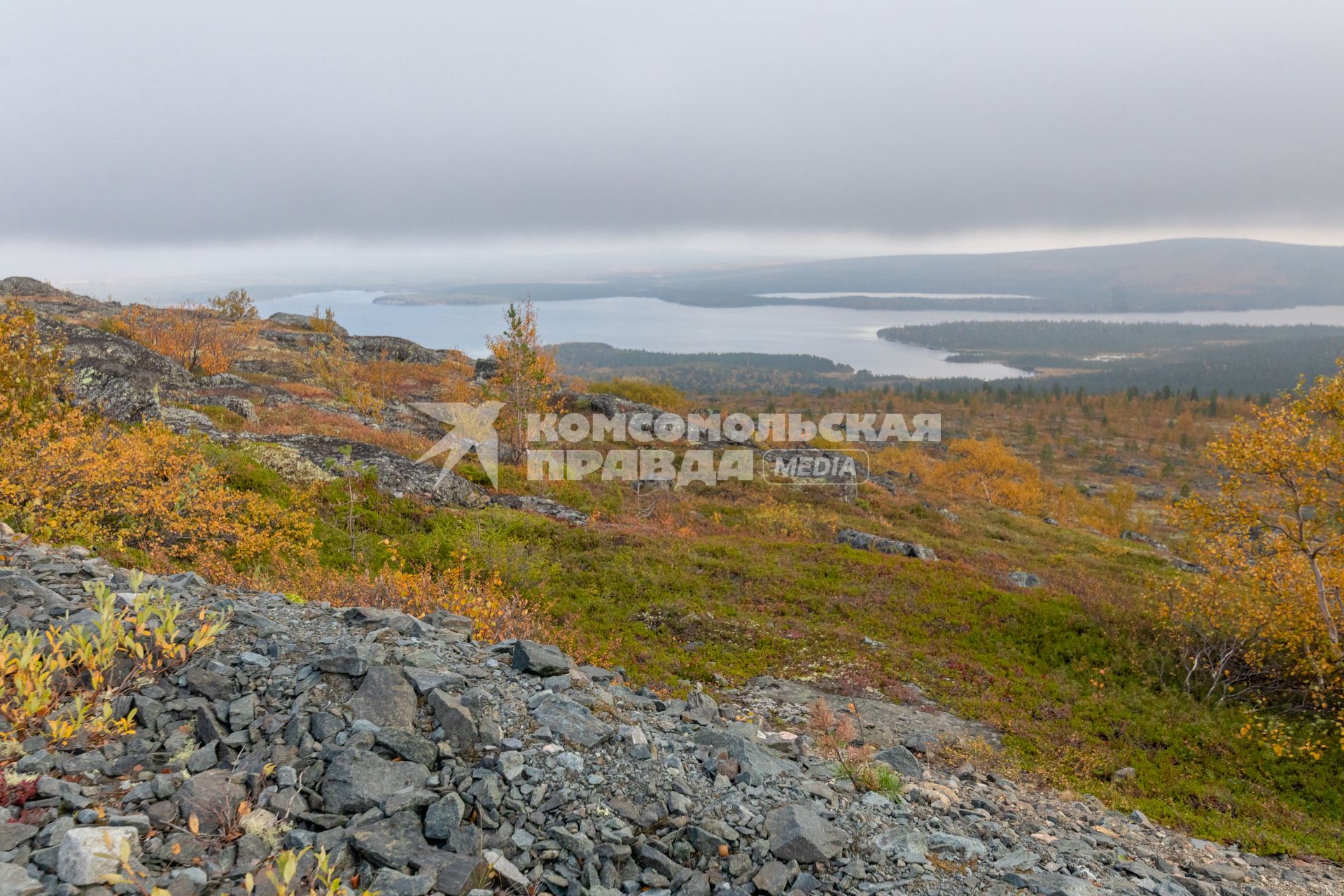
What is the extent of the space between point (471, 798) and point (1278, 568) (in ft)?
53.1

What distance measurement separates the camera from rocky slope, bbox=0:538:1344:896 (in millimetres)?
4191

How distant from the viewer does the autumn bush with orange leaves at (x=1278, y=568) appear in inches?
477

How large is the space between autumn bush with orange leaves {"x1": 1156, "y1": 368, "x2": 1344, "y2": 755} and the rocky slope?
6071 millimetres

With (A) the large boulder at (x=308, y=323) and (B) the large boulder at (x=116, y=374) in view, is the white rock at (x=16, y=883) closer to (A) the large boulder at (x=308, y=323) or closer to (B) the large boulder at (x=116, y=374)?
(B) the large boulder at (x=116, y=374)

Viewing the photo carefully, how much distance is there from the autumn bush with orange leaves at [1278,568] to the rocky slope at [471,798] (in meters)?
6.07

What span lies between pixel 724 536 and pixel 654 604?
8375 millimetres

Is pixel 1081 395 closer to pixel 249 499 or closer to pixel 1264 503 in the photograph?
pixel 1264 503

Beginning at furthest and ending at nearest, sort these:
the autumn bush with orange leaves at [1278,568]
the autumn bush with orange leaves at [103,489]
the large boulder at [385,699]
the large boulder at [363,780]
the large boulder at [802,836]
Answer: the autumn bush with orange leaves at [1278,568]
the autumn bush with orange leaves at [103,489]
the large boulder at [385,699]
the large boulder at [802,836]
the large boulder at [363,780]

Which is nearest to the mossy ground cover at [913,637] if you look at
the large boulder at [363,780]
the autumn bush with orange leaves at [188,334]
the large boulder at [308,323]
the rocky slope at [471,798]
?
the rocky slope at [471,798]

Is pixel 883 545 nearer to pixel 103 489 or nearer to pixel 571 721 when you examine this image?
pixel 571 721

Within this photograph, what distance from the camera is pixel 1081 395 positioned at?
175 metres

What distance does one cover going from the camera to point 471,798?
501 centimetres

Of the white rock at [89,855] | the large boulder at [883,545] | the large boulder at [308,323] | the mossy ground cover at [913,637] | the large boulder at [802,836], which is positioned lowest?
the large boulder at [883,545]

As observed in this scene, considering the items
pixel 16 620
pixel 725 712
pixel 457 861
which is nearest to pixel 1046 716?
pixel 725 712
